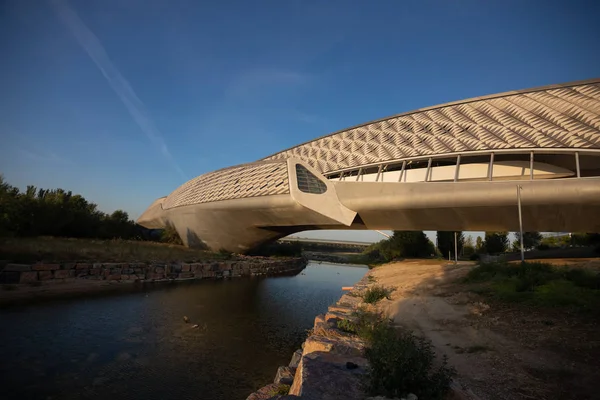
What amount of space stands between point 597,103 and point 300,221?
67.9 ft

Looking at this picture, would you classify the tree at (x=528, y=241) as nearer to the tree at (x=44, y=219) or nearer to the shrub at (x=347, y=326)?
the shrub at (x=347, y=326)

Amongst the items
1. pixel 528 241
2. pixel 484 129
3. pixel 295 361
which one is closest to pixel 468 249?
pixel 528 241

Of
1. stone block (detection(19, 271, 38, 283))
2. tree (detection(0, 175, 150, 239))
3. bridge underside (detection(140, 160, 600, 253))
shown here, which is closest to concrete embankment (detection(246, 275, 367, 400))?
stone block (detection(19, 271, 38, 283))

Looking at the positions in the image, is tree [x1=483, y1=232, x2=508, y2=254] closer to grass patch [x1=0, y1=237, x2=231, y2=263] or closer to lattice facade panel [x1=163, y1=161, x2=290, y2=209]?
lattice facade panel [x1=163, y1=161, x2=290, y2=209]

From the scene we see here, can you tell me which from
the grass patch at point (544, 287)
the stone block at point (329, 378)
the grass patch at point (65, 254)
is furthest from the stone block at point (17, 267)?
the grass patch at point (544, 287)

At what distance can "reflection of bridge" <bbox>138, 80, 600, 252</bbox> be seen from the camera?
1742 cm

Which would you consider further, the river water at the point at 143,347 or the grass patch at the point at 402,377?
the river water at the point at 143,347

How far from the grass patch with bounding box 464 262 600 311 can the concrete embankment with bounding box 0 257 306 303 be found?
1661cm

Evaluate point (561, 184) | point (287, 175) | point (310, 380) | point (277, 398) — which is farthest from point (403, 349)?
point (287, 175)

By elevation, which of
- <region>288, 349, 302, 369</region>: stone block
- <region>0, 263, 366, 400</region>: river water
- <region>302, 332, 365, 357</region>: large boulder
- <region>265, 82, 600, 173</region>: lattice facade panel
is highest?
<region>265, 82, 600, 173</region>: lattice facade panel

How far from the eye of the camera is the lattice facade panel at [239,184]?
23484mm

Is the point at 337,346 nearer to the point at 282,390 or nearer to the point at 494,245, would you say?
the point at 282,390

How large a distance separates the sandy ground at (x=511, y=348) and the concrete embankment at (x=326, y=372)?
1305mm

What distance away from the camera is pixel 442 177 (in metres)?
21.8
